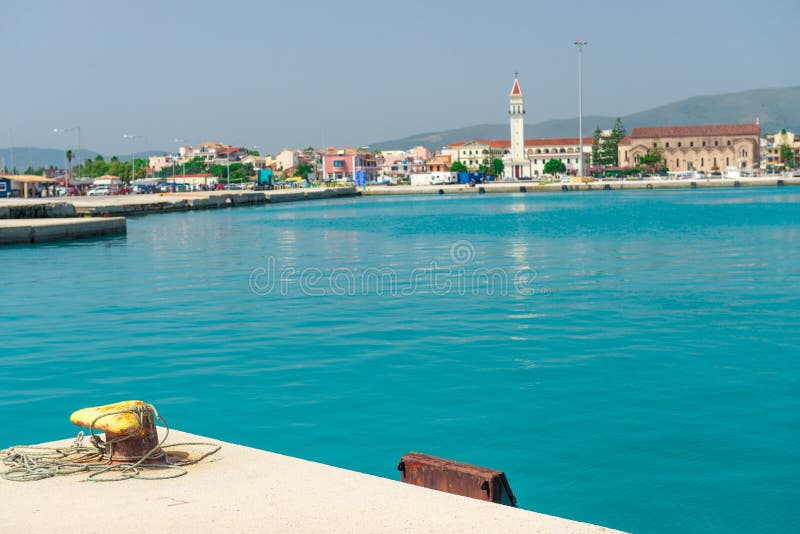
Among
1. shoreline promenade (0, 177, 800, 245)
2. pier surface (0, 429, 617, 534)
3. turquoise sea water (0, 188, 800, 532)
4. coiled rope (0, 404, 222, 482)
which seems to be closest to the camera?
pier surface (0, 429, 617, 534)

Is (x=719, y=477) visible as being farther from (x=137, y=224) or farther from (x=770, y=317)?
(x=137, y=224)

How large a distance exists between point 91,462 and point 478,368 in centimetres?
798

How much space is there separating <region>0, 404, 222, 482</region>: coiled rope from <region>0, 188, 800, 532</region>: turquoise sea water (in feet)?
9.61

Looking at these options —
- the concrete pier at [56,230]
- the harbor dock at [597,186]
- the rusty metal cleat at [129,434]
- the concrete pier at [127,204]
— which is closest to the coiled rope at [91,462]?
the rusty metal cleat at [129,434]

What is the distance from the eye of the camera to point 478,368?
46.5ft

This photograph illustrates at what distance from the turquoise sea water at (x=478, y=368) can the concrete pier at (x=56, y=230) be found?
47.2 feet

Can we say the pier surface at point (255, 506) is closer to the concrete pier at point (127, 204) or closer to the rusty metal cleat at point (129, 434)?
the rusty metal cleat at point (129, 434)

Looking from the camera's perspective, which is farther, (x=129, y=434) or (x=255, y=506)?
(x=129, y=434)

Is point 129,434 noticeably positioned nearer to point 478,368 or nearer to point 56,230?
point 478,368

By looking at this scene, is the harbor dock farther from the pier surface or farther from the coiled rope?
the pier surface

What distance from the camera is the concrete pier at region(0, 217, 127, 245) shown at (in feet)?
144

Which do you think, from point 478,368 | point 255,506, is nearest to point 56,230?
point 478,368

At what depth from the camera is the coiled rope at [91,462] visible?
22.6 feet

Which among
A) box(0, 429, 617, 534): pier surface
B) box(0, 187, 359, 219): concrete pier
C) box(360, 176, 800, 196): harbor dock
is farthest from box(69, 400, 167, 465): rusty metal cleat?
box(360, 176, 800, 196): harbor dock
